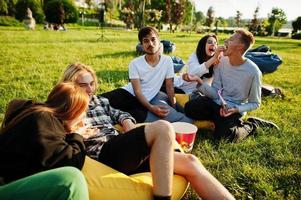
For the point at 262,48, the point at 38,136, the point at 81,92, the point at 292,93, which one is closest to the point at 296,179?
the point at 81,92

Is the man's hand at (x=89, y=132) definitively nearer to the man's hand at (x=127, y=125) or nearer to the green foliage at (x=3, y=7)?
the man's hand at (x=127, y=125)

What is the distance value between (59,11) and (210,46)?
34408 mm

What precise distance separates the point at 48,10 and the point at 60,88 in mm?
37920

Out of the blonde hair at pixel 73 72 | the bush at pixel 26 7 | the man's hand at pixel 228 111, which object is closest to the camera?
the blonde hair at pixel 73 72

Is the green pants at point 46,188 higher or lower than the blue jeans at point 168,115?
higher

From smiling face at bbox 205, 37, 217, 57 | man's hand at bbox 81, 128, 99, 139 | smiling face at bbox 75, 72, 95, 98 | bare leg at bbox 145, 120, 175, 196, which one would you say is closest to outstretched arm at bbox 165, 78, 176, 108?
smiling face at bbox 205, 37, 217, 57

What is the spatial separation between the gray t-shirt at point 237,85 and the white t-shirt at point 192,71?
0.21m

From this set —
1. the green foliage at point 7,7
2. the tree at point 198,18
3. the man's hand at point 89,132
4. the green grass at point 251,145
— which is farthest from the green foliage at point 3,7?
the tree at point 198,18

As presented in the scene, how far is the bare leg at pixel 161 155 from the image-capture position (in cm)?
263

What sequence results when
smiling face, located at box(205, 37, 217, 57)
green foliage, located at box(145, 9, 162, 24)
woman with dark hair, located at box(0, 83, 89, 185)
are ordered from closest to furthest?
woman with dark hair, located at box(0, 83, 89, 185)
smiling face, located at box(205, 37, 217, 57)
green foliage, located at box(145, 9, 162, 24)

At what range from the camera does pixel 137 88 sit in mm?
4984

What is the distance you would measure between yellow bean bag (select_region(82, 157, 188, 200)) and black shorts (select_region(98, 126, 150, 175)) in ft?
0.35

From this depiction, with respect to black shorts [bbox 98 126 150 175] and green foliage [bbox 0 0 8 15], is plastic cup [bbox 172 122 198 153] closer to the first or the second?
black shorts [bbox 98 126 150 175]

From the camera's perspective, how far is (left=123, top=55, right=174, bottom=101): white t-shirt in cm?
502
